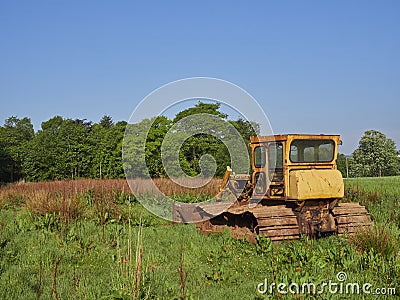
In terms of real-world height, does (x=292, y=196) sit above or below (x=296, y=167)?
below

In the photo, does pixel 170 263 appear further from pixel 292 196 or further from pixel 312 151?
pixel 312 151

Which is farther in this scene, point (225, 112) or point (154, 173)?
point (154, 173)

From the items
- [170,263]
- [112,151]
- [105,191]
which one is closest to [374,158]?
[112,151]

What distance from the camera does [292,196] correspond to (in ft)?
30.5

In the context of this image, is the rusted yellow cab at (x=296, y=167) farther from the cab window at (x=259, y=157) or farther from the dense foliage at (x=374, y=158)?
the dense foliage at (x=374, y=158)

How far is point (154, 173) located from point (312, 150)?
8.22m

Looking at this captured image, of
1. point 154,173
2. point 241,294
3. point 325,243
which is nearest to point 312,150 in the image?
point 325,243

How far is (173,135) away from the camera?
1023 cm

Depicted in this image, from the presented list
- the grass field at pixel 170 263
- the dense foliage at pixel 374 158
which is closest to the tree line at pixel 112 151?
the dense foliage at pixel 374 158

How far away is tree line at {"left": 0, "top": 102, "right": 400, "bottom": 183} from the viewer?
11.1m

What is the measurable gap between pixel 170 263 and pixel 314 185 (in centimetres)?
362

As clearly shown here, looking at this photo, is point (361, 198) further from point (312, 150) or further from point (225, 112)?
point (225, 112)

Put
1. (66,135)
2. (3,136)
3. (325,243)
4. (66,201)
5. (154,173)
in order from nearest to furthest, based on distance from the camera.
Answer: (325,243), (66,201), (154,173), (66,135), (3,136)

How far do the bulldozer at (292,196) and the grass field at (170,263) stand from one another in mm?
424
